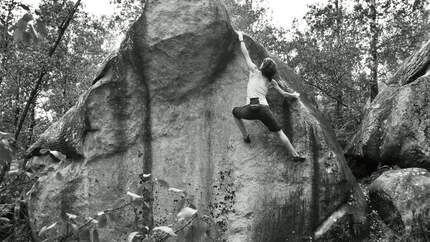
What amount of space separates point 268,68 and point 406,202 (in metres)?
3.43

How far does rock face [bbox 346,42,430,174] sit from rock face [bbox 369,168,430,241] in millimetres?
1004

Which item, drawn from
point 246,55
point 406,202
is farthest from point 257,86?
point 406,202

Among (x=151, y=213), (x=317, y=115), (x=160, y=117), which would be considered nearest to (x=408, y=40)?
(x=317, y=115)

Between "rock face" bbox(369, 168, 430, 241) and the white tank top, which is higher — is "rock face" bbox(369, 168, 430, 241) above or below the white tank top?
below

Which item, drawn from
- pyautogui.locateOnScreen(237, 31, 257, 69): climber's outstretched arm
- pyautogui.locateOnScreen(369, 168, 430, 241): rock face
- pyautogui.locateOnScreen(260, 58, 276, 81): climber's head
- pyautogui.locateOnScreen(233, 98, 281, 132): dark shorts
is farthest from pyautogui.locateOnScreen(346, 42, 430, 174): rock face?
pyautogui.locateOnScreen(237, 31, 257, 69): climber's outstretched arm

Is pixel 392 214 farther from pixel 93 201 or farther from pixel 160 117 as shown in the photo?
pixel 93 201

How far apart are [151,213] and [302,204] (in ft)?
9.68

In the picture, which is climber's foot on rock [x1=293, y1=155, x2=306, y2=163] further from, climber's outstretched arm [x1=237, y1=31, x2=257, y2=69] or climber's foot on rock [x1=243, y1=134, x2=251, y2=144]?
climber's outstretched arm [x1=237, y1=31, x2=257, y2=69]

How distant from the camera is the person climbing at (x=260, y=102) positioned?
8281mm

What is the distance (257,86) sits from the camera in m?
8.47

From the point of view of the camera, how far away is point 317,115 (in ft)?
30.2

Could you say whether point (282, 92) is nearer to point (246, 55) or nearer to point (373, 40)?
point (246, 55)

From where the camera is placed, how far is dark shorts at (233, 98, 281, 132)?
27.1ft

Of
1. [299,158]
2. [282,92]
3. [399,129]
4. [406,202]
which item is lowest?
[406,202]
